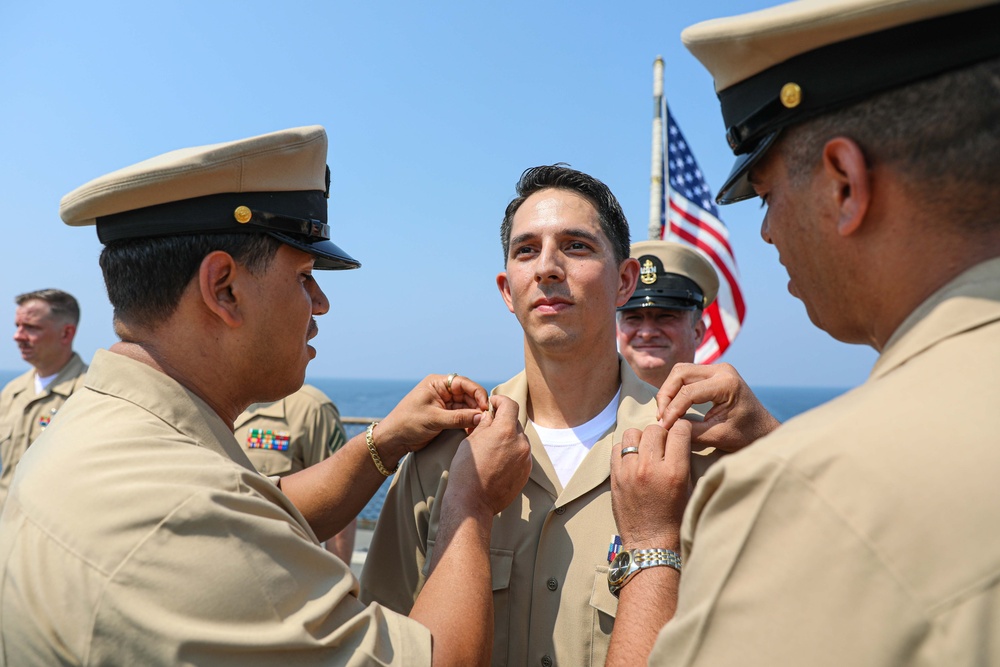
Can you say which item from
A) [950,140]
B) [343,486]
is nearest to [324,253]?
[343,486]

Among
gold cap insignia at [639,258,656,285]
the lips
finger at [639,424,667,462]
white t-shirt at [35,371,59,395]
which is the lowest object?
white t-shirt at [35,371,59,395]

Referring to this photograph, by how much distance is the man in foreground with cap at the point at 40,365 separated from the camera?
316 inches

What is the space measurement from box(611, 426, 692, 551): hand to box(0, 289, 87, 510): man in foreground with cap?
730 cm

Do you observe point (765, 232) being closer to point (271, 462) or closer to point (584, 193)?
point (584, 193)

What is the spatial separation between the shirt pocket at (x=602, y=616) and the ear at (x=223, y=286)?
1427 millimetres

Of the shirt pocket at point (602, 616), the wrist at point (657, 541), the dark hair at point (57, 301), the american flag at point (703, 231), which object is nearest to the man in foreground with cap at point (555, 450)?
the shirt pocket at point (602, 616)

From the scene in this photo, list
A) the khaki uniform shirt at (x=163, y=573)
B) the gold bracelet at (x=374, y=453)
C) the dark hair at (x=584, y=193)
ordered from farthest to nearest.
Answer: the dark hair at (x=584, y=193), the gold bracelet at (x=374, y=453), the khaki uniform shirt at (x=163, y=573)

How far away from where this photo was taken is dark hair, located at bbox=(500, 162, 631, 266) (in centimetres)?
339

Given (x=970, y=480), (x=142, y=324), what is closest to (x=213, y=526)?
(x=142, y=324)

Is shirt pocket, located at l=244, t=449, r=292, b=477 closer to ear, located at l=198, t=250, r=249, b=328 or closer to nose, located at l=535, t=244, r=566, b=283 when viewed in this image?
nose, located at l=535, t=244, r=566, b=283

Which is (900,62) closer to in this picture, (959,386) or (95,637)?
(959,386)

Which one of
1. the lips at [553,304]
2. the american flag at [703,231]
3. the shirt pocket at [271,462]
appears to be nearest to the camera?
the lips at [553,304]

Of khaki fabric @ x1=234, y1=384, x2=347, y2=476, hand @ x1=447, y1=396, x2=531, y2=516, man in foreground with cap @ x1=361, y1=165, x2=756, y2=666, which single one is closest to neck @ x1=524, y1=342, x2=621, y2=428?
man in foreground with cap @ x1=361, y1=165, x2=756, y2=666

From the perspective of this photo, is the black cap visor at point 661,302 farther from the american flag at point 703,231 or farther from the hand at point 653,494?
the american flag at point 703,231
